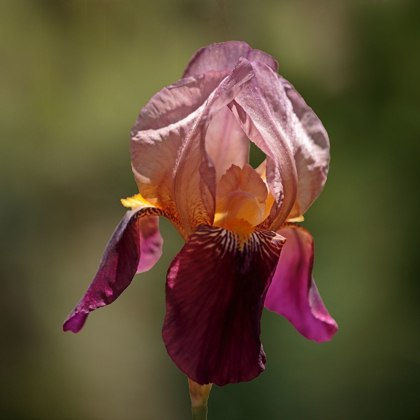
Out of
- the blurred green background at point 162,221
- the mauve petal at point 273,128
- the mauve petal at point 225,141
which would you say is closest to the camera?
the mauve petal at point 273,128

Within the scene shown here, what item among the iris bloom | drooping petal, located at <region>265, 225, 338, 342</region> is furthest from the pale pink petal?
drooping petal, located at <region>265, 225, 338, 342</region>

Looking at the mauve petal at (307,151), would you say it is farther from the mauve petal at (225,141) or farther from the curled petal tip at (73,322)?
the curled petal tip at (73,322)

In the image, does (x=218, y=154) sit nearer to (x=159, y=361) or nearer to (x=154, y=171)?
(x=154, y=171)

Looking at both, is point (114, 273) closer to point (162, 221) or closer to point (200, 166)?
point (200, 166)

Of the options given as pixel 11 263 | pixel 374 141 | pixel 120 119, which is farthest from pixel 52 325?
pixel 374 141

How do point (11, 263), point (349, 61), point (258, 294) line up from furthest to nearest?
1. point (349, 61)
2. point (11, 263)
3. point (258, 294)

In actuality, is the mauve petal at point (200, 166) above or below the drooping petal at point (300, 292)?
above

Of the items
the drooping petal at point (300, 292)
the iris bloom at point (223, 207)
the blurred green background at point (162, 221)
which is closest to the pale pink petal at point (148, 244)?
the iris bloom at point (223, 207)

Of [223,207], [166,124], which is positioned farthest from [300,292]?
[166,124]
